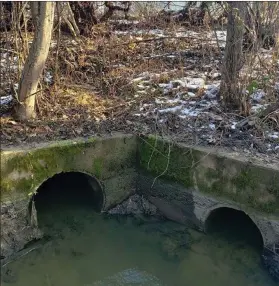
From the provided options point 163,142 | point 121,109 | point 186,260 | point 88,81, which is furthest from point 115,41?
point 186,260

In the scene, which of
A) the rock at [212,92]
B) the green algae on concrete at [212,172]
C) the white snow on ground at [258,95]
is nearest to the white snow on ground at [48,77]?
the green algae on concrete at [212,172]

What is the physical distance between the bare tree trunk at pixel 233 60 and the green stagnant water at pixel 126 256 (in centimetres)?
204

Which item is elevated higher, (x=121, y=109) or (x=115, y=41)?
(x=115, y=41)

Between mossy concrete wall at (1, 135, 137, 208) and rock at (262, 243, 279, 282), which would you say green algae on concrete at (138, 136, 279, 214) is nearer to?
mossy concrete wall at (1, 135, 137, 208)

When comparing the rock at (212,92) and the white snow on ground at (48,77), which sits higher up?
the white snow on ground at (48,77)

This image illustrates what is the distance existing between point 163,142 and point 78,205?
168 centimetres

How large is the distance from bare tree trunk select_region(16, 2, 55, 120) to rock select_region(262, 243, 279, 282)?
145 inches

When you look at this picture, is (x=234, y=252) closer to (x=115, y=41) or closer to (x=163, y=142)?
(x=163, y=142)

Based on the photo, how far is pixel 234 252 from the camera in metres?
6.10

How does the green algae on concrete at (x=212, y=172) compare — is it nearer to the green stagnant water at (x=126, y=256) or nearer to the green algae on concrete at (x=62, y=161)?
the green algae on concrete at (x=62, y=161)

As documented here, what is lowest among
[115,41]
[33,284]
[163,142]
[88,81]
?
[33,284]

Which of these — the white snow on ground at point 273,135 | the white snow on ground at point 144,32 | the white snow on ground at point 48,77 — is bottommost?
the white snow on ground at point 273,135

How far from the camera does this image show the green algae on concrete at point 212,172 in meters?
5.71

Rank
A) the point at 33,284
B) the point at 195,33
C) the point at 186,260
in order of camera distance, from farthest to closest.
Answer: the point at 195,33 < the point at 186,260 < the point at 33,284
